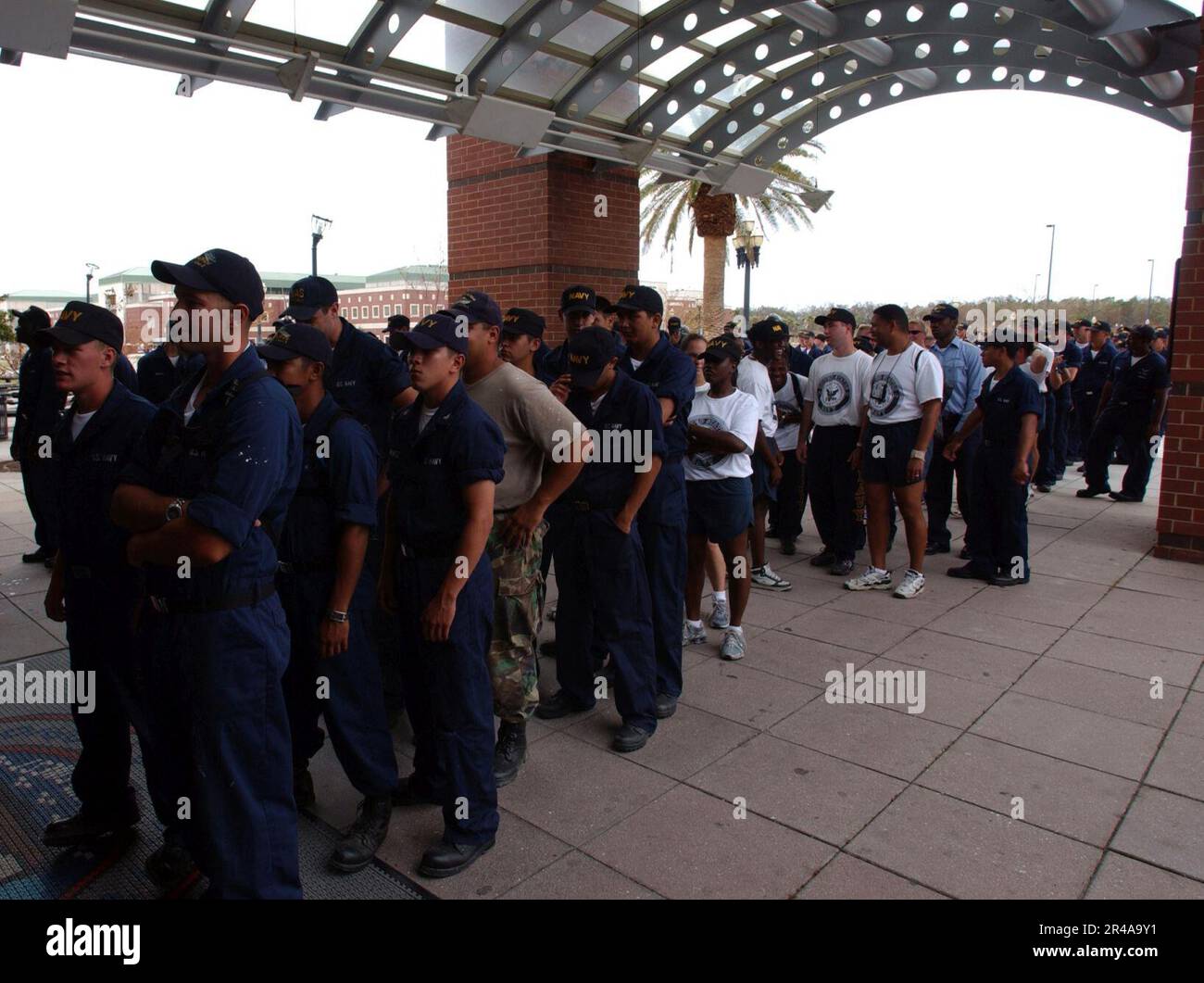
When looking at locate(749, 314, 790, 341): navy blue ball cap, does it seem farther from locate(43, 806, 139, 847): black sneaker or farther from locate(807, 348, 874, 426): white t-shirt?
locate(43, 806, 139, 847): black sneaker

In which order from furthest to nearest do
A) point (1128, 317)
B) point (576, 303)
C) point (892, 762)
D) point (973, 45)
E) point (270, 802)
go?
point (1128, 317)
point (973, 45)
point (576, 303)
point (892, 762)
point (270, 802)

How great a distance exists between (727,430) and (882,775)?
6.78 ft

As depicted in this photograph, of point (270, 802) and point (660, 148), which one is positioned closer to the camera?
point (270, 802)

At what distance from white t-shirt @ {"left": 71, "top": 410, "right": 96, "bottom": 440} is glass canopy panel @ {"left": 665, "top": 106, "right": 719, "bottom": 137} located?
659 centimetres

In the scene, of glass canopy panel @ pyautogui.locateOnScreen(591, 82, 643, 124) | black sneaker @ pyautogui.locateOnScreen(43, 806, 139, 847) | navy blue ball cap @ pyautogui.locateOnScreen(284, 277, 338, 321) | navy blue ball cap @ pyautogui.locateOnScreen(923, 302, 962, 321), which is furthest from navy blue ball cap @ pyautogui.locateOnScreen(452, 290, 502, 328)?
navy blue ball cap @ pyautogui.locateOnScreen(923, 302, 962, 321)

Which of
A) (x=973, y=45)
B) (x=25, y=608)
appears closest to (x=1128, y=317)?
(x=973, y=45)

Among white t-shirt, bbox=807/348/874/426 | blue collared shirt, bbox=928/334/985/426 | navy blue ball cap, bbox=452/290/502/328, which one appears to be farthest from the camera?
blue collared shirt, bbox=928/334/985/426

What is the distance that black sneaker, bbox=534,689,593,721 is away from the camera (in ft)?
13.2

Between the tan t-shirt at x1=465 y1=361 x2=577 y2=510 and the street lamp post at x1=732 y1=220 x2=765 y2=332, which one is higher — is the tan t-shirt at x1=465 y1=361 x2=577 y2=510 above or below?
below

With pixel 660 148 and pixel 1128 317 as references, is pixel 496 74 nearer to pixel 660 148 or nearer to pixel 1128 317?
pixel 660 148

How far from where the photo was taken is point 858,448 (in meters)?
6.30

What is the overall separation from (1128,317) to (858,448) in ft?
176

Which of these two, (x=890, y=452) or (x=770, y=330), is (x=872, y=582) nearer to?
(x=890, y=452)

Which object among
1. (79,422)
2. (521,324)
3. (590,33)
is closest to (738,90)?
(590,33)
